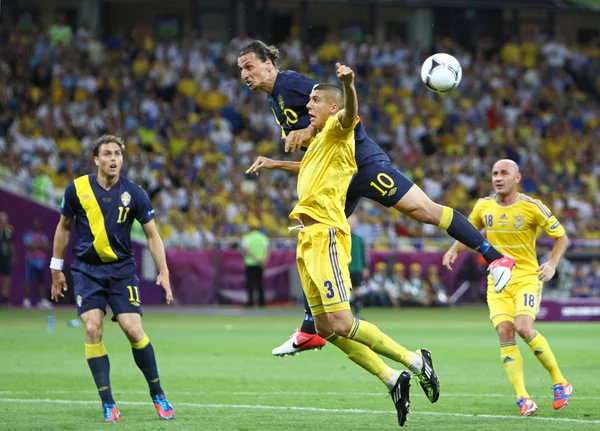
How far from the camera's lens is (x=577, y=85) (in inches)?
1442

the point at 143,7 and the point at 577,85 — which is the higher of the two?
the point at 143,7

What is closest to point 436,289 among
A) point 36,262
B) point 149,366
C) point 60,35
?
point 36,262

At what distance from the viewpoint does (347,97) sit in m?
8.16

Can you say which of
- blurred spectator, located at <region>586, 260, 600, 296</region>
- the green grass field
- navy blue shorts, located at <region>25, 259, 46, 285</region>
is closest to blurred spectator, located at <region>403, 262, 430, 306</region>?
blurred spectator, located at <region>586, 260, 600, 296</region>

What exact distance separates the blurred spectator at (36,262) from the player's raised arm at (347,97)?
19.0 meters

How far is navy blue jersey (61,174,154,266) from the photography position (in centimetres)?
979

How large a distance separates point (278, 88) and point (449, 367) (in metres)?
6.03

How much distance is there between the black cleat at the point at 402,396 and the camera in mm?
8516

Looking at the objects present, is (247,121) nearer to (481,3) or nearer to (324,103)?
(481,3)

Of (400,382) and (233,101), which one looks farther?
(233,101)

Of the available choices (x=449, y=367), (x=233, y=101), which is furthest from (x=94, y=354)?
(x=233, y=101)

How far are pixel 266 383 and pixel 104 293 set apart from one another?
3.27 metres

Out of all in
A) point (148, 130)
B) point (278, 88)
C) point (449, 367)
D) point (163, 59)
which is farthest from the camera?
point (163, 59)

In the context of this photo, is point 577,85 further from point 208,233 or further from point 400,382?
point 400,382
